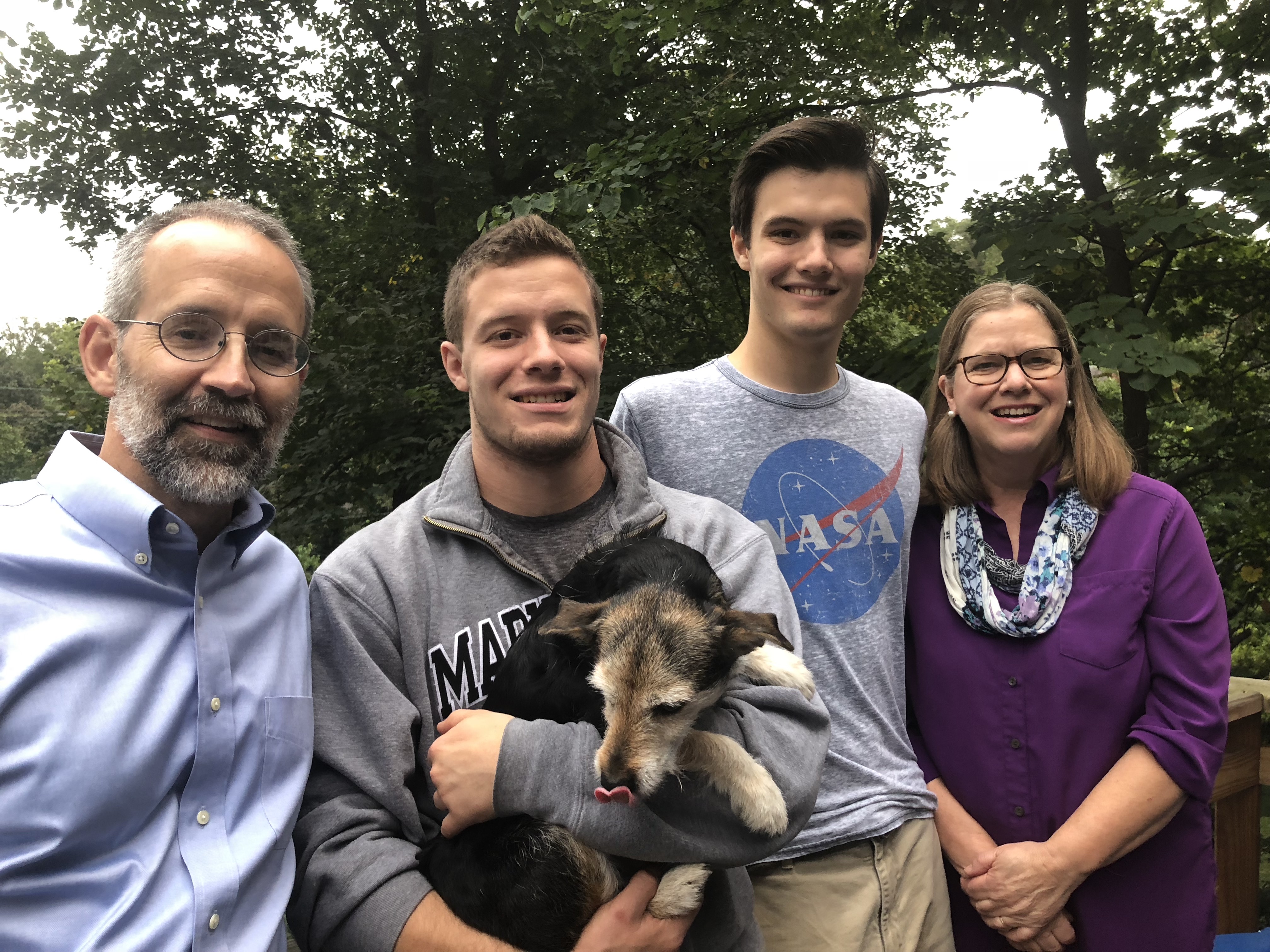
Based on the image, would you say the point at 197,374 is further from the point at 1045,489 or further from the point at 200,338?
the point at 1045,489

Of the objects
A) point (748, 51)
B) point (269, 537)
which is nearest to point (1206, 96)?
point (748, 51)

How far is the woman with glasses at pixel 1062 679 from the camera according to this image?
247cm

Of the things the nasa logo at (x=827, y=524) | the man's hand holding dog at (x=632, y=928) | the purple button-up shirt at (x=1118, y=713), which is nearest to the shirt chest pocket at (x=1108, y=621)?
the purple button-up shirt at (x=1118, y=713)

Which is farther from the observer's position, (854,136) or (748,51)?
(748,51)

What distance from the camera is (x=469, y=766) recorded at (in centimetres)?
185

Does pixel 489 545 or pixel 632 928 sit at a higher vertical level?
pixel 489 545

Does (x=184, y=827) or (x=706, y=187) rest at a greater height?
(x=706, y=187)

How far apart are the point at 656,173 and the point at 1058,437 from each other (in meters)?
4.12

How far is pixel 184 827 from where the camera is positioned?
183 cm

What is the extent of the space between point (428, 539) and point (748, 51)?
7617mm

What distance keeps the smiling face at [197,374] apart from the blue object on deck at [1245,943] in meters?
4.00

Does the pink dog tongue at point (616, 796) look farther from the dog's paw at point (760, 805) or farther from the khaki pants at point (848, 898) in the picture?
the khaki pants at point (848, 898)

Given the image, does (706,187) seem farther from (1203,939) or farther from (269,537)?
(1203,939)

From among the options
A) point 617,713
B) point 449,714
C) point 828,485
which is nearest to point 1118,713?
point 828,485
